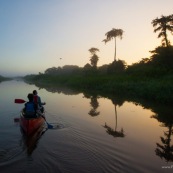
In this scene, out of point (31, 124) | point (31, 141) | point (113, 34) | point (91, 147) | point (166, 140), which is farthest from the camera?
point (113, 34)

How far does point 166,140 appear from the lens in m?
10.7

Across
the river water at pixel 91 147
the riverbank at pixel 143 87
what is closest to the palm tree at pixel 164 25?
the riverbank at pixel 143 87

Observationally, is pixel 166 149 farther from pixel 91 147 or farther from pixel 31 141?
pixel 31 141

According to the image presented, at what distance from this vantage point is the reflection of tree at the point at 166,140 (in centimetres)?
874

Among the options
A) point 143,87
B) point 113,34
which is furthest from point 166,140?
point 113,34

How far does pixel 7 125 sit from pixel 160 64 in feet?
92.3

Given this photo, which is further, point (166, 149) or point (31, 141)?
point (31, 141)

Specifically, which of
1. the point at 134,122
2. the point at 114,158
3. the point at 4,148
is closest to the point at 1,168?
the point at 4,148

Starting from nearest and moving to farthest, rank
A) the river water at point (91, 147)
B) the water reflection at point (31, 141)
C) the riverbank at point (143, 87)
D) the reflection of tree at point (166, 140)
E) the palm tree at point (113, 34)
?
the river water at point (91, 147) → the reflection of tree at point (166, 140) → the water reflection at point (31, 141) → the riverbank at point (143, 87) → the palm tree at point (113, 34)

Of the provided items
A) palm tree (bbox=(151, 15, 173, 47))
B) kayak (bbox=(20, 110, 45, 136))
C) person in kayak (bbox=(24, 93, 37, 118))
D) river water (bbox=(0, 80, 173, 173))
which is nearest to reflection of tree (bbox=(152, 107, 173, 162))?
river water (bbox=(0, 80, 173, 173))

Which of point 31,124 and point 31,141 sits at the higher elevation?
point 31,124

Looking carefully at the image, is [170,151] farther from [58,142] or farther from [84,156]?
[58,142]

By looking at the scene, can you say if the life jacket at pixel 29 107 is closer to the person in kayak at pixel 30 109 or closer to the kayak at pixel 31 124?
the person in kayak at pixel 30 109

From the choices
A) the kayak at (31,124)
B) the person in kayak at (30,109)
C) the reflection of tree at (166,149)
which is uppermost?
the person in kayak at (30,109)
